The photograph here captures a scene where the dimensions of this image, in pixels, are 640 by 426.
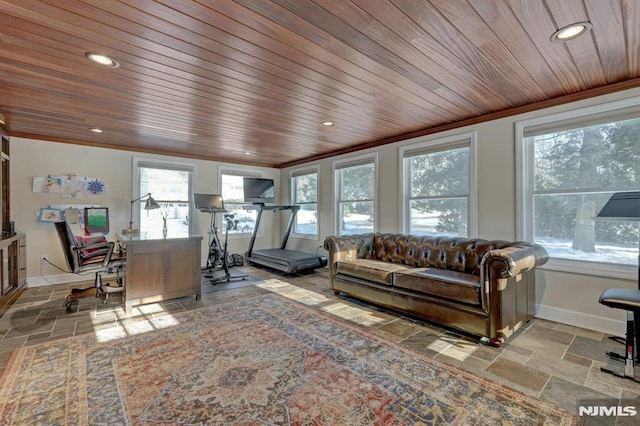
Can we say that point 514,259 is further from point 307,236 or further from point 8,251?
point 8,251

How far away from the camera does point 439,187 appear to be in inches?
166

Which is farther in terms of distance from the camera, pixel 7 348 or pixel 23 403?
pixel 7 348

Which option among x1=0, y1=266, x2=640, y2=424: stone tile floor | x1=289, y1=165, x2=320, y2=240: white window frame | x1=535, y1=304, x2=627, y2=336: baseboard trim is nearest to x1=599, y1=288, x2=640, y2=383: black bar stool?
x1=0, y1=266, x2=640, y2=424: stone tile floor

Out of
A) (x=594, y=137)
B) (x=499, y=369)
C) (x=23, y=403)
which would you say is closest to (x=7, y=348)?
(x=23, y=403)

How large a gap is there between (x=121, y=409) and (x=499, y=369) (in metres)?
2.57

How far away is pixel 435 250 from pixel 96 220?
5409 millimetres

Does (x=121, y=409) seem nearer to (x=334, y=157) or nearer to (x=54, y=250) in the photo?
(x=54, y=250)

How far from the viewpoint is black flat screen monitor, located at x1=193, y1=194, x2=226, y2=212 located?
4.96 meters

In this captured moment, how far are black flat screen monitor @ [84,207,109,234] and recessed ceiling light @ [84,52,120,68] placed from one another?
11.1 feet

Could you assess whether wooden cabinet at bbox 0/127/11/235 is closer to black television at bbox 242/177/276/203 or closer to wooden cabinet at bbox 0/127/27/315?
wooden cabinet at bbox 0/127/27/315

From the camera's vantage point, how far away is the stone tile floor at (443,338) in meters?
1.97

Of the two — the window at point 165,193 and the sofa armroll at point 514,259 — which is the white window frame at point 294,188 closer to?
the window at point 165,193

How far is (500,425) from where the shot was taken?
159cm

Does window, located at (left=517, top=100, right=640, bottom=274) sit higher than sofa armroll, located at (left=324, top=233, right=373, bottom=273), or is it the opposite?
window, located at (left=517, top=100, right=640, bottom=274)
